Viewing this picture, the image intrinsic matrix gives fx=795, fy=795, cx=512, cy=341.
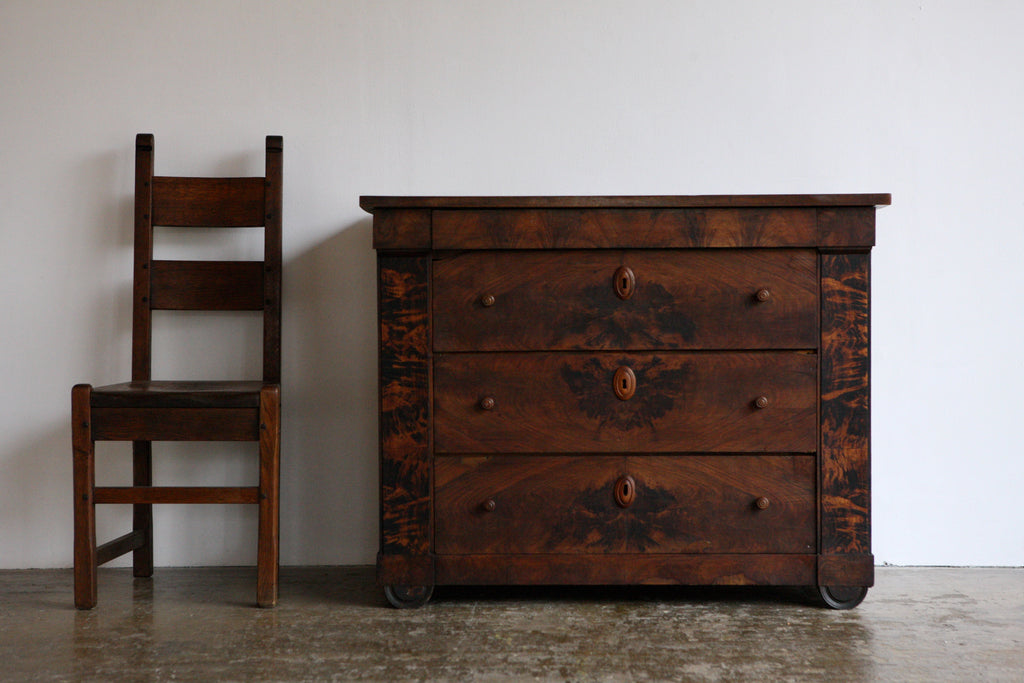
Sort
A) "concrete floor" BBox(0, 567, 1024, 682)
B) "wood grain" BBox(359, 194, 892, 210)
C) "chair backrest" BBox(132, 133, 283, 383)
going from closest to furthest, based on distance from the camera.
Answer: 1. "concrete floor" BBox(0, 567, 1024, 682)
2. "wood grain" BBox(359, 194, 892, 210)
3. "chair backrest" BBox(132, 133, 283, 383)

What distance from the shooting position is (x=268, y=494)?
198 centimetres

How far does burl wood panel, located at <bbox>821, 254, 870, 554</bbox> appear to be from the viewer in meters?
1.94

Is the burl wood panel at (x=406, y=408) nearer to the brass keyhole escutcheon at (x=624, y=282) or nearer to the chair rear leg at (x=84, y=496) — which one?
the brass keyhole escutcheon at (x=624, y=282)

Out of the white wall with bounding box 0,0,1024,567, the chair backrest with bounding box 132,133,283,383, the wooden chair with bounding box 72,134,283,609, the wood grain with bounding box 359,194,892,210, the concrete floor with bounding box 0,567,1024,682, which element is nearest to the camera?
the concrete floor with bounding box 0,567,1024,682

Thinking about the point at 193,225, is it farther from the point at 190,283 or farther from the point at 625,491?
the point at 625,491

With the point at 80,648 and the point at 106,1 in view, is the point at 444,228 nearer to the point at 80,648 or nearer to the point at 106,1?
the point at 80,648

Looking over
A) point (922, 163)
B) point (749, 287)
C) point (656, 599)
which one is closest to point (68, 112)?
point (749, 287)

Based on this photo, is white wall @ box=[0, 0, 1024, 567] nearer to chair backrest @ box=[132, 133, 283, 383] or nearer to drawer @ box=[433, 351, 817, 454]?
chair backrest @ box=[132, 133, 283, 383]

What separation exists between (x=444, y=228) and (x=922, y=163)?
59.3 inches

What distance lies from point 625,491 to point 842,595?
0.60 meters

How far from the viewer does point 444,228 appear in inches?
76.5

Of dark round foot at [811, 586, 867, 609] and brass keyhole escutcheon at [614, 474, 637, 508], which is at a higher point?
brass keyhole escutcheon at [614, 474, 637, 508]

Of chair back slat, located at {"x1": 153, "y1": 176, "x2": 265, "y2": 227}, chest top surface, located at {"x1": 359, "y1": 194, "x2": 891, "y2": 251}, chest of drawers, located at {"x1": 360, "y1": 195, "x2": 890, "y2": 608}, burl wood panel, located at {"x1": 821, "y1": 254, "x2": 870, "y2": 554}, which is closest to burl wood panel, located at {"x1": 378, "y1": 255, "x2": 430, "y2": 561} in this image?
chest of drawers, located at {"x1": 360, "y1": 195, "x2": 890, "y2": 608}

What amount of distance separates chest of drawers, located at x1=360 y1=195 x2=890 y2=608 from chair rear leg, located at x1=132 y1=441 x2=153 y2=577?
2.69ft
